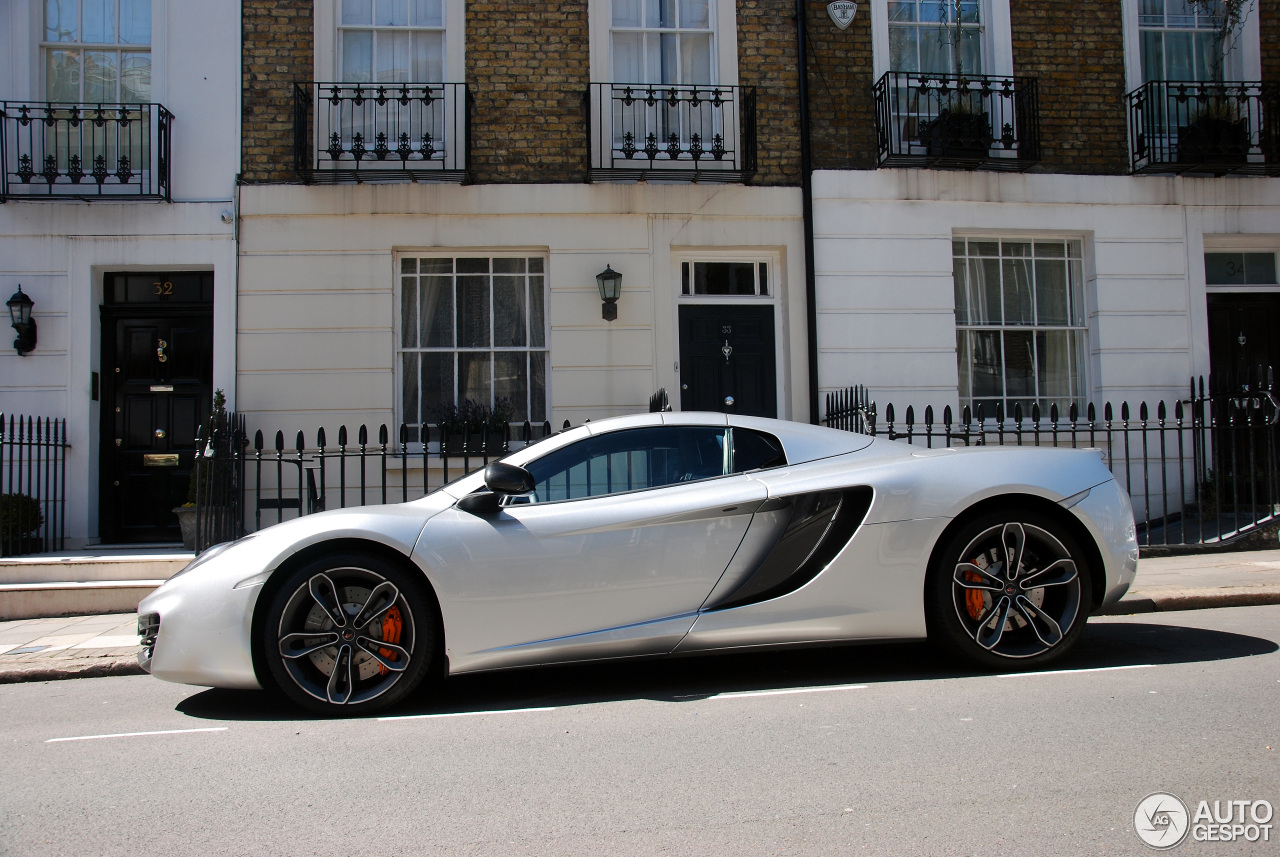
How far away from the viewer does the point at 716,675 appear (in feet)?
16.4

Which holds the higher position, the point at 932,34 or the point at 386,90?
the point at 932,34

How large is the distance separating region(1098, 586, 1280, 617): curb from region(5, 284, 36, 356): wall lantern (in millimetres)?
10169

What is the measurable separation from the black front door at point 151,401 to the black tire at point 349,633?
7043mm

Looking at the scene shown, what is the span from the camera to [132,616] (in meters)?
7.88


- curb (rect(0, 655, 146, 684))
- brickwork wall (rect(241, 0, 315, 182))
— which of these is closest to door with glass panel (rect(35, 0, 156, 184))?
brickwork wall (rect(241, 0, 315, 182))

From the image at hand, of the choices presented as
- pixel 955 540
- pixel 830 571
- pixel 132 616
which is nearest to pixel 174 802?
pixel 830 571

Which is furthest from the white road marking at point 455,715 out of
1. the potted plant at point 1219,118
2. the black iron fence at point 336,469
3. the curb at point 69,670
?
the potted plant at point 1219,118

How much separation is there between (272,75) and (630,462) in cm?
805

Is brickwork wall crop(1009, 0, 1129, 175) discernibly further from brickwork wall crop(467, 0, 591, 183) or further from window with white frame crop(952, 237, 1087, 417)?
brickwork wall crop(467, 0, 591, 183)

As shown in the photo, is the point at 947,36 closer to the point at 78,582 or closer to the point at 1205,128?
the point at 1205,128

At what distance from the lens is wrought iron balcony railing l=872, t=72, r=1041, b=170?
10.7 m

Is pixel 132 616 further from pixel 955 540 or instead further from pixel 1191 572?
pixel 1191 572

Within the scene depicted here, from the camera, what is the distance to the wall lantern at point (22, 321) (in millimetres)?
10016

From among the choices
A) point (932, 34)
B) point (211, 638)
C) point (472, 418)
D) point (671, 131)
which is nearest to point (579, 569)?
point (211, 638)
